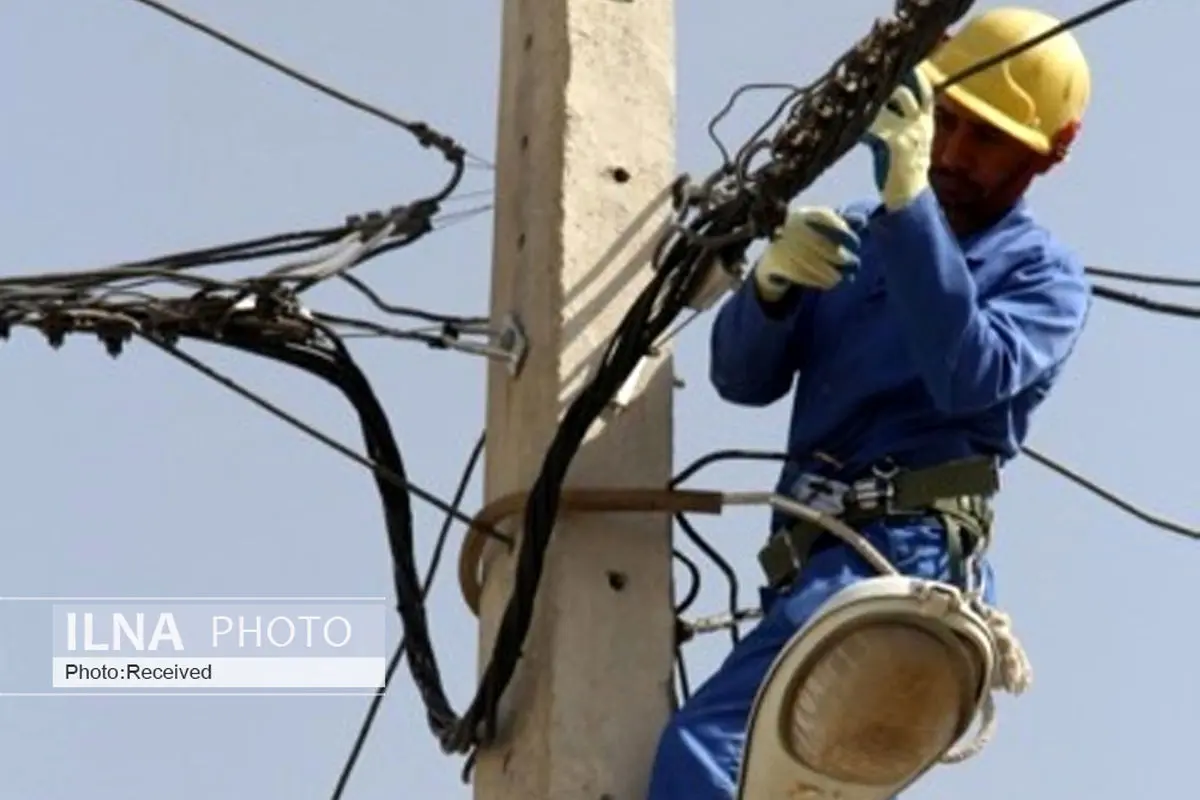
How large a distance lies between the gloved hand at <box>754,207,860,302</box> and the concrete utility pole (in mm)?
388

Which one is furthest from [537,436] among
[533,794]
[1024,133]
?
[1024,133]

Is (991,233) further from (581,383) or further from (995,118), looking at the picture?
(581,383)

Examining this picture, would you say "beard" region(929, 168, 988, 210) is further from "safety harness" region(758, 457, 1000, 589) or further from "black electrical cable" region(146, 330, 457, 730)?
"black electrical cable" region(146, 330, 457, 730)

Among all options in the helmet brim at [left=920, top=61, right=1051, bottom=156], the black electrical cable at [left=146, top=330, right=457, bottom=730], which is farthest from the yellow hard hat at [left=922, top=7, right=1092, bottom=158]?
the black electrical cable at [left=146, top=330, right=457, bottom=730]

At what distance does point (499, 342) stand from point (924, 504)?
2.57ft

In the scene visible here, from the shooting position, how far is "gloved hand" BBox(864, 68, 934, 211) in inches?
186

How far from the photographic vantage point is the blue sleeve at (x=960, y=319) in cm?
476

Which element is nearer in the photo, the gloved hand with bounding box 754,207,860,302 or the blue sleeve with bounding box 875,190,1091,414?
the blue sleeve with bounding box 875,190,1091,414

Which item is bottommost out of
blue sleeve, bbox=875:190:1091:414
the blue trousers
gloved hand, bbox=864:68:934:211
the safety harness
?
the blue trousers

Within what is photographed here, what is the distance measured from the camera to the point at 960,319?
4793 millimetres

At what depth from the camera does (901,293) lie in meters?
4.78

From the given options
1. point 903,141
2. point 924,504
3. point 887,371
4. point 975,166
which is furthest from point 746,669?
point 975,166

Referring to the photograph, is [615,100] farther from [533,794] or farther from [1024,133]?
[533,794]

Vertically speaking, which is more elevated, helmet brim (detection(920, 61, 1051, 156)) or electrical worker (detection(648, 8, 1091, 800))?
helmet brim (detection(920, 61, 1051, 156))
